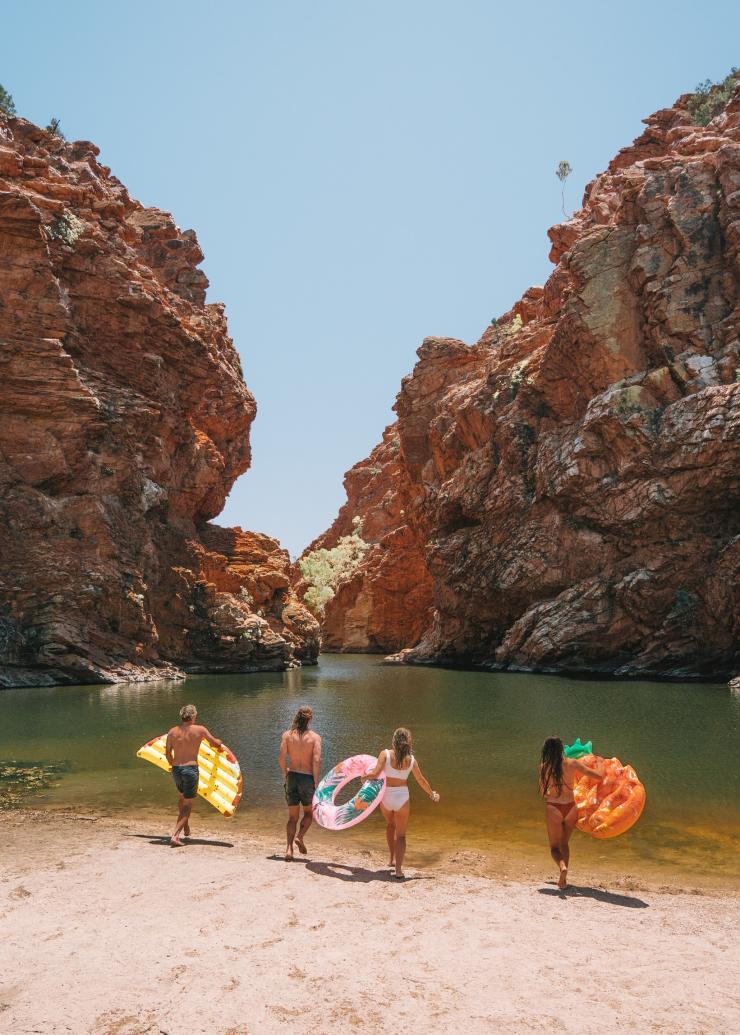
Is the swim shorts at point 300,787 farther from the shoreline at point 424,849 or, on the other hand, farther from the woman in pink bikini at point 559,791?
the woman in pink bikini at point 559,791

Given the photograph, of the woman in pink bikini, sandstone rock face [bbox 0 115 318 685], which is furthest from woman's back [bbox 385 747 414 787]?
sandstone rock face [bbox 0 115 318 685]

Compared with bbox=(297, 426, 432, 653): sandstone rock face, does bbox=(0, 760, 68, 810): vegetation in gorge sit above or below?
below

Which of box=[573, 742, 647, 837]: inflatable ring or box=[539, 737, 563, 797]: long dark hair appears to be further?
box=[573, 742, 647, 837]: inflatable ring

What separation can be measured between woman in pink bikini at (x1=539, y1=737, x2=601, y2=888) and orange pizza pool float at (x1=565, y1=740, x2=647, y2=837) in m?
0.32

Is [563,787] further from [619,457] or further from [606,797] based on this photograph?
[619,457]

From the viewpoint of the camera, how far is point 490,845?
1078 centimetres

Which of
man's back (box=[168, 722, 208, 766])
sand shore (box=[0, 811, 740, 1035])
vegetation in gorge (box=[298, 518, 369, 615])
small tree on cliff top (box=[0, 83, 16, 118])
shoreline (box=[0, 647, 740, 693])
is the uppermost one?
small tree on cliff top (box=[0, 83, 16, 118])

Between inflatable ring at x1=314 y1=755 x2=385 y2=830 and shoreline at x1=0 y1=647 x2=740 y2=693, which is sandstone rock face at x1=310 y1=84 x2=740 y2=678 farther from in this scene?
inflatable ring at x1=314 y1=755 x2=385 y2=830

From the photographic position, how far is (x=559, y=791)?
856 centimetres

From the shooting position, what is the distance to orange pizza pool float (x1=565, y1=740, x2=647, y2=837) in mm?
8781

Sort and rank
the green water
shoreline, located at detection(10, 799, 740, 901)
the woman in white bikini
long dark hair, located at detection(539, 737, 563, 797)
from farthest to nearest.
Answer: the green water < shoreline, located at detection(10, 799, 740, 901) < the woman in white bikini < long dark hair, located at detection(539, 737, 563, 797)

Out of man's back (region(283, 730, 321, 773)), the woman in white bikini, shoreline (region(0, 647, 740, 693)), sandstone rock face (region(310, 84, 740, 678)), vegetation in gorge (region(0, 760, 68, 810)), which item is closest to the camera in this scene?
the woman in white bikini

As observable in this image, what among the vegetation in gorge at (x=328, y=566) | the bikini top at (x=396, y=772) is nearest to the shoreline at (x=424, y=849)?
the bikini top at (x=396, y=772)

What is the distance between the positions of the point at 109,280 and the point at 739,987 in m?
53.9
